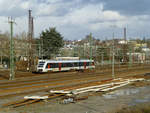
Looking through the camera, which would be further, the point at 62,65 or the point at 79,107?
the point at 62,65

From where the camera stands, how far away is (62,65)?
138 ft

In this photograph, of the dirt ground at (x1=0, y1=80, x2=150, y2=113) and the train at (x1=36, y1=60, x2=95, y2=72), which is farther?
the train at (x1=36, y1=60, x2=95, y2=72)

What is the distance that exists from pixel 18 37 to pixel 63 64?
35240 millimetres

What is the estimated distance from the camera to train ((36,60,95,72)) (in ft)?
129

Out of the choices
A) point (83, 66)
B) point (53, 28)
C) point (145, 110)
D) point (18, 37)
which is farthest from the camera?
point (18, 37)

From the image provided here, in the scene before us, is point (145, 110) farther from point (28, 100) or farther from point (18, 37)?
point (18, 37)

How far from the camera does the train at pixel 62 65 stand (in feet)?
129

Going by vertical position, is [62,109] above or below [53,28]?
below

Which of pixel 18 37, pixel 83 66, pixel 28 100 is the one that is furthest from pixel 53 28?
pixel 28 100

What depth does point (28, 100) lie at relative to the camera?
1383cm

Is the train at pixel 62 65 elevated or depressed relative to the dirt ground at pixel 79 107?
elevated

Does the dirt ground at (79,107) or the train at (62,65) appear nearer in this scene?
the dirt ground at (79,107)

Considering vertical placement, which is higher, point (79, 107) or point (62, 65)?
point (62, 65)

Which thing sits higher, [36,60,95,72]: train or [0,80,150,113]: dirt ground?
[36,60,95,72]: train
